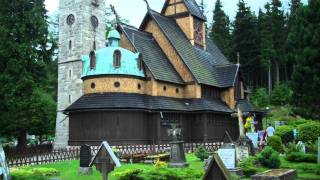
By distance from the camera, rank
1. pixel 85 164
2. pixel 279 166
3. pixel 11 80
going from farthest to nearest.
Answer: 1. pixel 11 80
2. pixel 279 166
3. pixel 85 164

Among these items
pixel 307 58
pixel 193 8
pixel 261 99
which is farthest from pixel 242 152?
pixel 261 99

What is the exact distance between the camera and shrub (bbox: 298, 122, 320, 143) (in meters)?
34.9

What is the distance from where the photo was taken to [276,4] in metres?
76.3

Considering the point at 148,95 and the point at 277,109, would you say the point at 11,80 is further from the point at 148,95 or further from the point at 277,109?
the point at 277,109

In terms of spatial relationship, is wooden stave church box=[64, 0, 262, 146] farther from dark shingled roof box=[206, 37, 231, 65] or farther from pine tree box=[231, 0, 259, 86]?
pine tree box=[231, 0, 259, 86]

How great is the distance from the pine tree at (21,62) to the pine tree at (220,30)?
4375 cm

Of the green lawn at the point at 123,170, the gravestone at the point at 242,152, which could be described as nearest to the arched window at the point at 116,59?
the green lawn at the point at 123,170

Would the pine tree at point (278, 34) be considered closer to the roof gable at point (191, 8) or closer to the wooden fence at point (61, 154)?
the roof gable at point (191, 8)

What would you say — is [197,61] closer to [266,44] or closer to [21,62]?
[21,62]

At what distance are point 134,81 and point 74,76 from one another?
45.6 feet

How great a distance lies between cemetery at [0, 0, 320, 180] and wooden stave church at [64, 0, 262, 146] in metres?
0.11

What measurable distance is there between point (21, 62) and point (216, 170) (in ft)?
85.8

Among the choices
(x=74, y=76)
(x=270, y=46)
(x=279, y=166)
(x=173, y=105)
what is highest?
(x=270, y=46)

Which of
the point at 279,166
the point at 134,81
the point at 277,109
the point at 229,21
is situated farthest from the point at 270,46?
the point at 279,166
